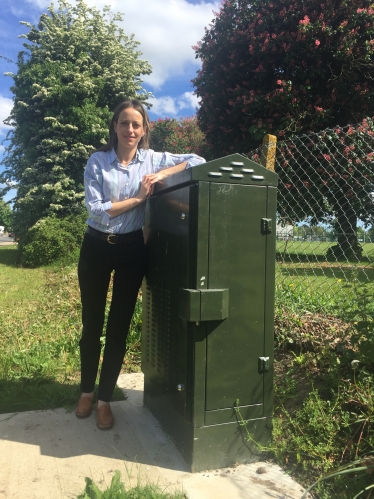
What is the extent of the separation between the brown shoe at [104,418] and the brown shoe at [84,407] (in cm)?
12

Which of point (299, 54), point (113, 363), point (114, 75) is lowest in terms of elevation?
point (113, 363)

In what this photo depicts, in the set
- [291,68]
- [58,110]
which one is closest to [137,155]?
[291,68]

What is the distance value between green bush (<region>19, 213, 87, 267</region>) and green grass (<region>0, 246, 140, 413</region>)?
4308mm

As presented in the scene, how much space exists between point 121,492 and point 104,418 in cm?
77

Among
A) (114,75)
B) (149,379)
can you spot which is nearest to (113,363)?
(149,379)

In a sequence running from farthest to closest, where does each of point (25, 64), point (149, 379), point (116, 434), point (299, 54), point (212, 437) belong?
point (25, 64) < point (299, 54) < point (149, 379) < point (116, 434) < point (212, 437)

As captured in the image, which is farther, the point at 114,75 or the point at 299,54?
the point at 114,75

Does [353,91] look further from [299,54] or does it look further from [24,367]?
[24,367]

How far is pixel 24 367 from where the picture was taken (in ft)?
11.0

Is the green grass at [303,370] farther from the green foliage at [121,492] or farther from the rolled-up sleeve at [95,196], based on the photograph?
the rolled-up sleeve at [95,196]

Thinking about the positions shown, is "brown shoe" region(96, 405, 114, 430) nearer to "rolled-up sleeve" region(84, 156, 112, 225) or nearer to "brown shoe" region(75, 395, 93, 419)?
"brown shoe" region(75, 395, 93, 419)

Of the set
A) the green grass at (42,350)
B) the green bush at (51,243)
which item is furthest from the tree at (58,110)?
the green grass at (42,350)

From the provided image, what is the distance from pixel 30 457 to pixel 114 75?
1295cm

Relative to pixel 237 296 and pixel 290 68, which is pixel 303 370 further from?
pixel 290 68
